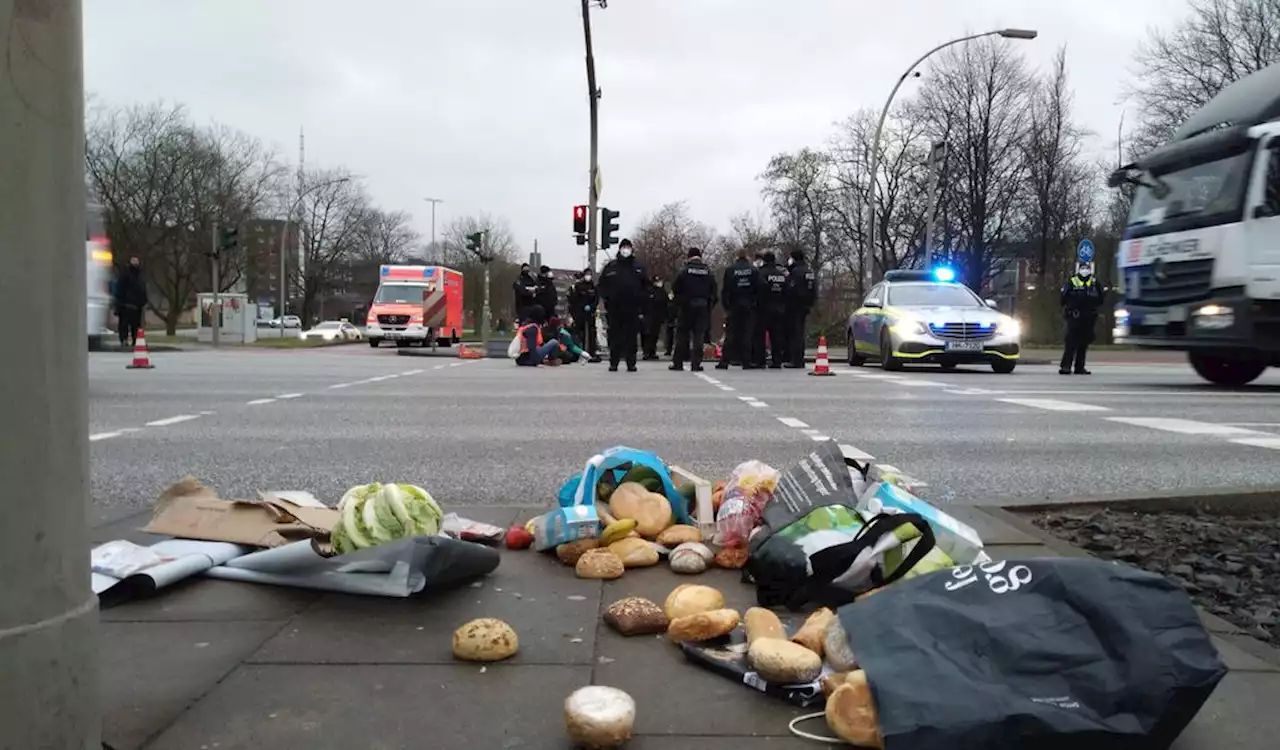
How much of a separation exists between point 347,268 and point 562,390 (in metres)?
75.7

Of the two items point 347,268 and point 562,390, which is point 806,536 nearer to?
point 562,390

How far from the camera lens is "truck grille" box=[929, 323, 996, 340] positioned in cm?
1714

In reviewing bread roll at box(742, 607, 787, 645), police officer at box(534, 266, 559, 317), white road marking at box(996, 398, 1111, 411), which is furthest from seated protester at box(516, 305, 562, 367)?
bread roll at box(742, 607, 787, 645)

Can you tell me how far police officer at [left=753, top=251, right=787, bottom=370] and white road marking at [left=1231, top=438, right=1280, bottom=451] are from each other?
34.6 feet

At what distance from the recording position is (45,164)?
1.63 metres

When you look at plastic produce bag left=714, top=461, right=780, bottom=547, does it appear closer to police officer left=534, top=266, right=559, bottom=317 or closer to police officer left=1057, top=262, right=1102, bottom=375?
police officer left=1057, top=262, right=1102, bottom=375

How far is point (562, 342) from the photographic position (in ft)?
69.4

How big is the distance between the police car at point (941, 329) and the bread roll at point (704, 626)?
15.2 meters

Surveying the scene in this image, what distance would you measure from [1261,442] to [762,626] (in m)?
6.72

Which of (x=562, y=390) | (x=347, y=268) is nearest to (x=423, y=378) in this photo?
(x=562, y=390)

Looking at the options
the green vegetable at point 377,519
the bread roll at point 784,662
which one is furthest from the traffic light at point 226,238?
the bread roll at point 784,662

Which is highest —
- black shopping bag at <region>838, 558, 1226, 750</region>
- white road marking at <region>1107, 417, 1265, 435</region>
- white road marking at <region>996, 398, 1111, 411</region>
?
black shopping bag at <region>838, 558, 1226, 750</region>

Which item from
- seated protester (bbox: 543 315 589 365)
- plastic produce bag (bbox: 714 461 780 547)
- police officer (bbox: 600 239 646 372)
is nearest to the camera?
plastic produce bag (bbox: 714 461 780 547)

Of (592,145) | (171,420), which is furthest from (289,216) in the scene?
(171,420)
